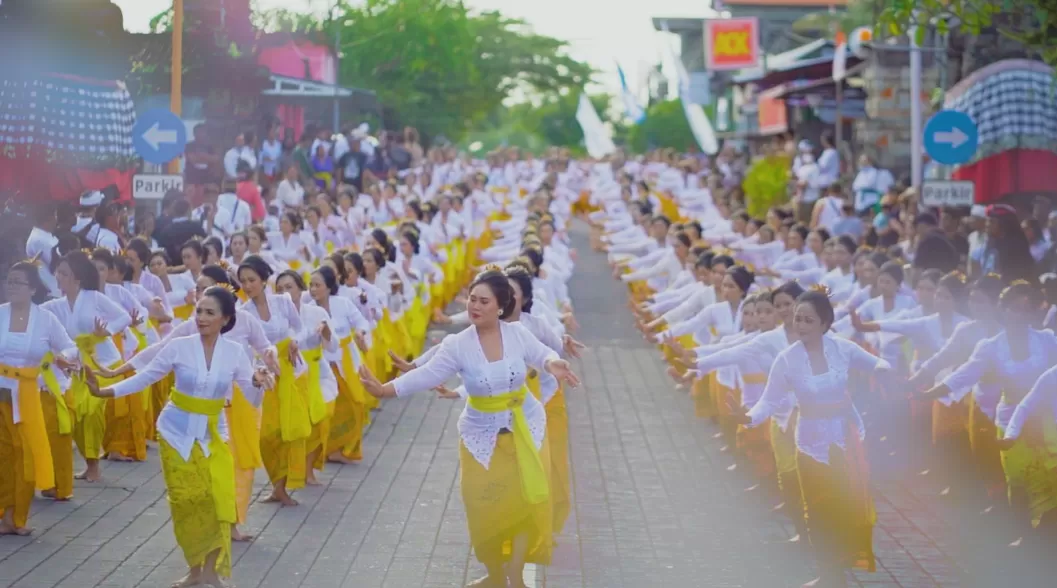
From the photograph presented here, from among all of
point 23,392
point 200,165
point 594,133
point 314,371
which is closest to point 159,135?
point 200,165

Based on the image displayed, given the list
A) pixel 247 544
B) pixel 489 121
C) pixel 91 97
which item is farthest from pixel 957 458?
pixel 489 121

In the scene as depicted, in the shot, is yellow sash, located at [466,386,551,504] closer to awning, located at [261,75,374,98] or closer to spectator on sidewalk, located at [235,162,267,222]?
spectator on sidewalk, located at [235,162,267,222]

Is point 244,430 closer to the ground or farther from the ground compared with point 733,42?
closer to the ground

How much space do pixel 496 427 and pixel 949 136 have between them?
1170 cm

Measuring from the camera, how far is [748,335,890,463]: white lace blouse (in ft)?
30.3

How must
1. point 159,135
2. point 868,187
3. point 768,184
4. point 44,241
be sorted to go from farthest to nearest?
point 768,184, point 868,187, point 159,135, point 44,241

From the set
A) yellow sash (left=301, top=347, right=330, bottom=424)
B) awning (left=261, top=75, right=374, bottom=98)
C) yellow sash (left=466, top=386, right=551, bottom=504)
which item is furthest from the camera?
awning (left=261, top=75, right=374, bottom=98)

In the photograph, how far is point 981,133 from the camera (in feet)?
75.6

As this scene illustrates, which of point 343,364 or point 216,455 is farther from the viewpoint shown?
point 343,364

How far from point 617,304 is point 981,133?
716 centimetres

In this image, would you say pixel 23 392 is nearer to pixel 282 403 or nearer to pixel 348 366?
pixel 282 403

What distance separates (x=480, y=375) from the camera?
9.06 m

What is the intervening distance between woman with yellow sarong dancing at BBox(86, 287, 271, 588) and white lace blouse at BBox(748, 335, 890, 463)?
2.82 m

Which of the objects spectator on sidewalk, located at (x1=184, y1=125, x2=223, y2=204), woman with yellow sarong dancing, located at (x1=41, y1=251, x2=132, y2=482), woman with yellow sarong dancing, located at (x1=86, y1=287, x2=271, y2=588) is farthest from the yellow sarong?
spectator on sidewalk, located at (x1=184, y1=125, x2=223, y2=204)
